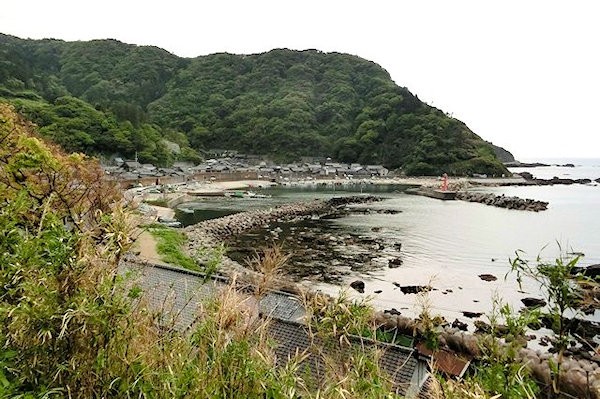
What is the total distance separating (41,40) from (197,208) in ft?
361

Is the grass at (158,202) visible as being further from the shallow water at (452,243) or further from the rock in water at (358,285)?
the rock in water at (358,285)

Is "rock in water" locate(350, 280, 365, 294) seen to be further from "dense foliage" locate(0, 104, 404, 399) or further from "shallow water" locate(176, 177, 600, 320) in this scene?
"dense foliage" locate(0, 104, 404, 399)

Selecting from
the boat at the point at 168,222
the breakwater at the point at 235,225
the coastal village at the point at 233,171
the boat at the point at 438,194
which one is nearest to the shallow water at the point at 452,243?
the breakwater at the point at 235,225

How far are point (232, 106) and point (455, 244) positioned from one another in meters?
80.9

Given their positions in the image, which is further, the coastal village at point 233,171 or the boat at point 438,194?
the boat at point 438,194

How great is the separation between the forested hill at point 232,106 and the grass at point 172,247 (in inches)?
1312

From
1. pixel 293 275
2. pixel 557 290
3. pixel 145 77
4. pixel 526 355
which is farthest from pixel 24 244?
pixel 145 77

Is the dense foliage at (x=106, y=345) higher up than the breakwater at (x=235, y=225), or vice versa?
the dense foliage at (x=106, y=345)

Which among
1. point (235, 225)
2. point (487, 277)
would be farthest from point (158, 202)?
point (487, 277)

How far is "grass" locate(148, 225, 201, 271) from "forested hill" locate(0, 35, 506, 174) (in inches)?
1312

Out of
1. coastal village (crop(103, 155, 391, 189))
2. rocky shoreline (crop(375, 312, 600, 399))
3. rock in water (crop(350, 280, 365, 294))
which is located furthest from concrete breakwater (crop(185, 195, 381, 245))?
coastal village (crop(103, 155, 391, 189))

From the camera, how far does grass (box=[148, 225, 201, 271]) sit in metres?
16.1

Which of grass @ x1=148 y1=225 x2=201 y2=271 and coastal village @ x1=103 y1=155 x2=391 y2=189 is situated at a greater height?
coastal village @ x1=103 y1=155 x2=391 y2=189

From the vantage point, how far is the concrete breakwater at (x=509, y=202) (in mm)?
39094
